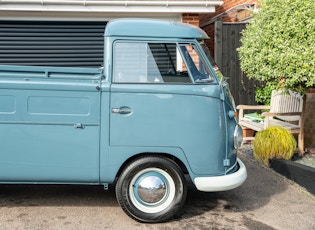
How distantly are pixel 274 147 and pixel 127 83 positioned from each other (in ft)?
10.6

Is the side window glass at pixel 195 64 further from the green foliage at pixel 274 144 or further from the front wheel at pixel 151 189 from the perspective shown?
the green foliage at pixel 274 144

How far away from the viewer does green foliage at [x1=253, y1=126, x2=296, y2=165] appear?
638 centimetres

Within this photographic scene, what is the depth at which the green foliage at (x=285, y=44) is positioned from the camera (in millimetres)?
5602

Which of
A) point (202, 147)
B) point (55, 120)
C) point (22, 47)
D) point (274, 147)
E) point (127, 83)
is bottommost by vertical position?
point (274, 147)

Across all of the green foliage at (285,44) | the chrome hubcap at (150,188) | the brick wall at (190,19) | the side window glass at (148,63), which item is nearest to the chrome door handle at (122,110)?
the side window glass at (148,63)

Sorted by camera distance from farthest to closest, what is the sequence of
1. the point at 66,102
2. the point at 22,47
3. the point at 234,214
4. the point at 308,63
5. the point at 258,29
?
the point at 22,47 < the point at 258,29 < the point at 308,63 < the point at 234,214 < the point at 66,102

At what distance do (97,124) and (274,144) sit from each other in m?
3.37

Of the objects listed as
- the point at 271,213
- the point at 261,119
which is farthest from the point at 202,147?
the point at 261,119

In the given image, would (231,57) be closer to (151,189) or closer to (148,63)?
(148,63)

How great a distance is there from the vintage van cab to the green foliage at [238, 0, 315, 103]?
187cm

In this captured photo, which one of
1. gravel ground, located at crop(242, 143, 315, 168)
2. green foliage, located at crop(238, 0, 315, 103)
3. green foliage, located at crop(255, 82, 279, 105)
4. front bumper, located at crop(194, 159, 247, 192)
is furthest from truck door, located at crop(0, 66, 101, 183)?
green foliage, located at crop(255, 82, 279, 105)

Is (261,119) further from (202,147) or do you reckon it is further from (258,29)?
(202,147)

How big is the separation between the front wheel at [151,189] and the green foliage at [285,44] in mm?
2504

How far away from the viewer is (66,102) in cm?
411
